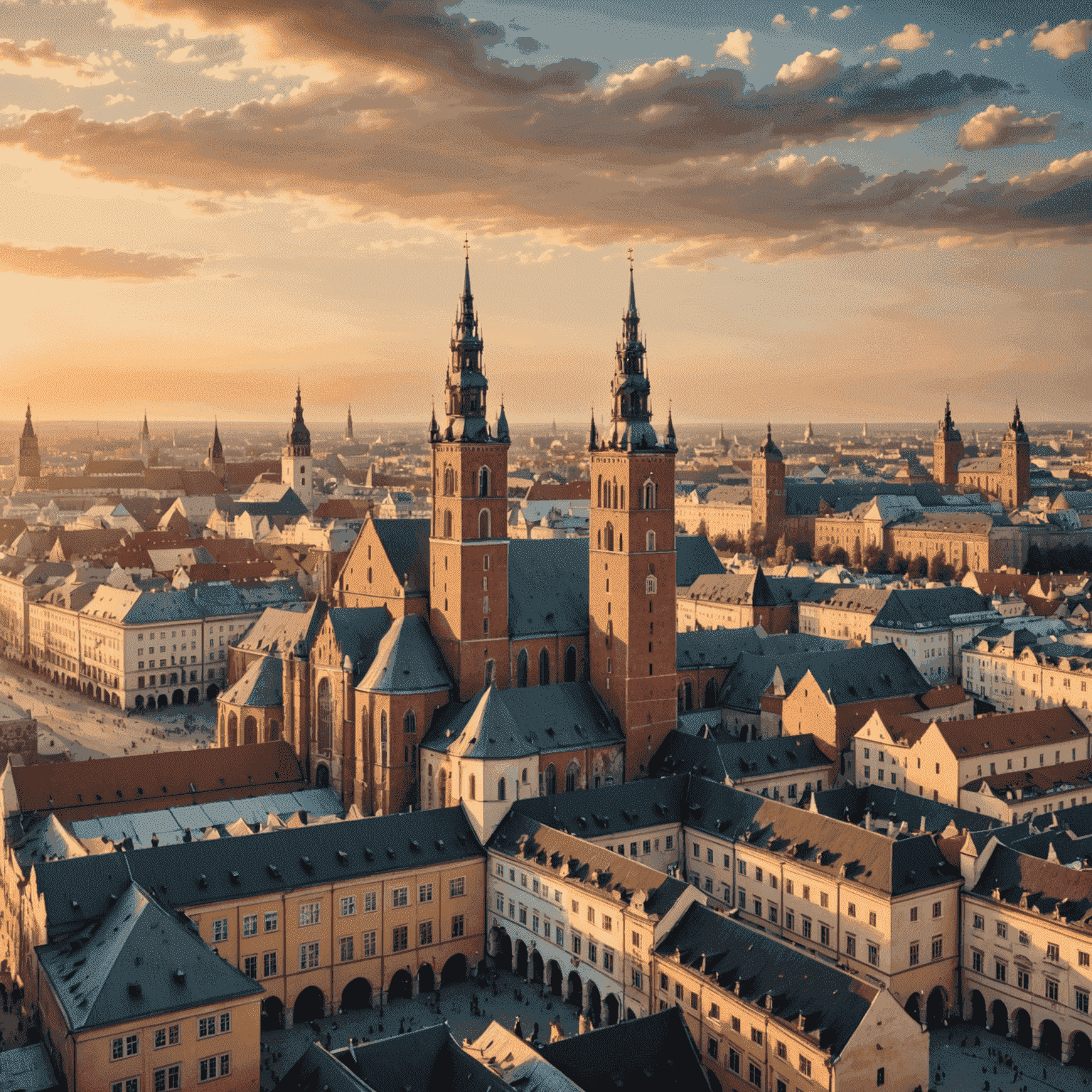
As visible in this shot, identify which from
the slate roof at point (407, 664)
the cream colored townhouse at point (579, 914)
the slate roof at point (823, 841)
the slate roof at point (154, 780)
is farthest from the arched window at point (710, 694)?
the cream colored townhouse at point (579, 914)

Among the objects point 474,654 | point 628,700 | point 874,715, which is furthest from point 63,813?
point 874,715

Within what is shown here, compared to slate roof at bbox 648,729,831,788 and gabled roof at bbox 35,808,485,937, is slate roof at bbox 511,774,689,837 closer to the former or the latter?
gabled roof at bbox 35,808,485,937

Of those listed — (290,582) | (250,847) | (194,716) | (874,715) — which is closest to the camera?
(250,847)

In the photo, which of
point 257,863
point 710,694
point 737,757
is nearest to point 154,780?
point 257,863

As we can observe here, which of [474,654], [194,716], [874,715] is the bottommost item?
[194,716]

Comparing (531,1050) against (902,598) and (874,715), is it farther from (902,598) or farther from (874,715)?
(902,598)

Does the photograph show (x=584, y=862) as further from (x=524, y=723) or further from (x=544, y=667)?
(x=544, y=667)
